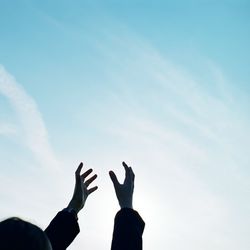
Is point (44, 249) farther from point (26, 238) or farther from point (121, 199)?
point (121, 199)

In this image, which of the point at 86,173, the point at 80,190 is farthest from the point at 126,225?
the point at 86,173

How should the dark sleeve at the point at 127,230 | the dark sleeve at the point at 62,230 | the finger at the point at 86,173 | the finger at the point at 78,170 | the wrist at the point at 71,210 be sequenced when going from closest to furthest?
the dark sleeve at the point at 127,230 < the dark sleeve at the point at 62,230 < the wrist at the point at 71,210 < the finger at the point at 78,170 < the finger at the point at 86,173

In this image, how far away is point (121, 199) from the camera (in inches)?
161

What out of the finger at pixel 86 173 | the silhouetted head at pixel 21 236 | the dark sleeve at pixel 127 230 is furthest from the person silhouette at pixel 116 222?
the silhouetted head at pixel 21 236

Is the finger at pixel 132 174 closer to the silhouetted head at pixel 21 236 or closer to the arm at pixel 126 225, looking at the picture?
the arm at pixel 126 225

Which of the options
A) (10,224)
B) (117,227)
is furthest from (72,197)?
(10,224)

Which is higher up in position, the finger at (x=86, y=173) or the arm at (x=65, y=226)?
the finger at (x=86, y=173)

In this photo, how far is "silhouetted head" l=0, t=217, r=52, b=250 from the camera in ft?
6.49

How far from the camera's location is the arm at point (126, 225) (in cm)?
352

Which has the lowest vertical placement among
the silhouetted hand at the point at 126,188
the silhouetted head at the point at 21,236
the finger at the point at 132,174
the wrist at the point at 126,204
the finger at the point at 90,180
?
the silhouetted head at the point at 21,236

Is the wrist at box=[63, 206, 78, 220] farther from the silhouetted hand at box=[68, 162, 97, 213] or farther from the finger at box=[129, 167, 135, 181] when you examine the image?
the finger at box=[129, 167, 135, 181]

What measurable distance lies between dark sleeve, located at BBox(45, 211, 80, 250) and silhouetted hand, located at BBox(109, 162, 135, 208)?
22.8 inches

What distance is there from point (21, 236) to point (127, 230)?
1.75 m

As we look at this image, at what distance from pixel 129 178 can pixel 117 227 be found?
83 cm
